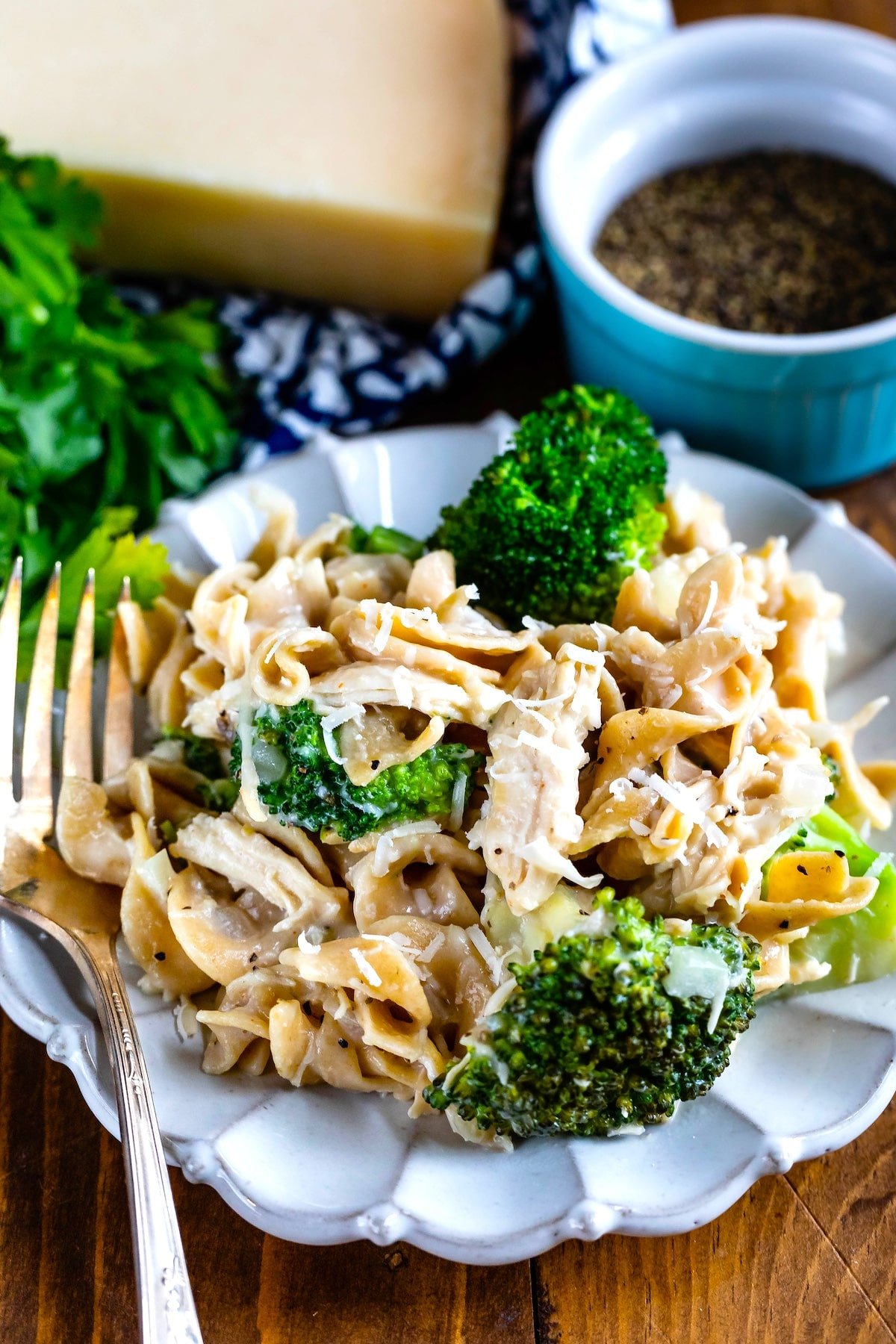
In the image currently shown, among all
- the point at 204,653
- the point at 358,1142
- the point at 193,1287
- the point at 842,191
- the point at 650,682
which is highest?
the point at 842,191

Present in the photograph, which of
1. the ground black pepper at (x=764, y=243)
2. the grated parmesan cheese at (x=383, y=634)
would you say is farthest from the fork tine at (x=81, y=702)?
the ground black pepper at (x=764, y=243)

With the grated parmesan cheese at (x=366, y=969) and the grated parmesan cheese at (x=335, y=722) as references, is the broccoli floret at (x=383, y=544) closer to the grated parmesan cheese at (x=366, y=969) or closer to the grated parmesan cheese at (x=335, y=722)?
the grated parmesan cheese at (x=335, y=722)

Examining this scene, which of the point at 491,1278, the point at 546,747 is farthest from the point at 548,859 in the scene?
the point at 491,1278

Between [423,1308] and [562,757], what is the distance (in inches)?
38.2

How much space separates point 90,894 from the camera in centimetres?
234

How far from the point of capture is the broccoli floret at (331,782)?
2098 millimetres

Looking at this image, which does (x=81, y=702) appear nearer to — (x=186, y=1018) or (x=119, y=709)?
(x=119, y=709)

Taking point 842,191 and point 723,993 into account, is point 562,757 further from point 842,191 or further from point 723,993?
point 842,191

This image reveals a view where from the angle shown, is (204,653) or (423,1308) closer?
(423,1308)

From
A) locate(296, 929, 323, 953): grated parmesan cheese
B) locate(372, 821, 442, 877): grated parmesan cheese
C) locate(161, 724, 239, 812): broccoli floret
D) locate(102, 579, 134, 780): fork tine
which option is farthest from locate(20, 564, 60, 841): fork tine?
locate(372, 821, 442, 877): grated parmesan cheese

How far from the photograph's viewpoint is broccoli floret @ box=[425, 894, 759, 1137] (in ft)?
6.07

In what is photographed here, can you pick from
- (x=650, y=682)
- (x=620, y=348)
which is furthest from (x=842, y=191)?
(x=650, y=682)

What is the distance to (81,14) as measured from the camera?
3.76 meters

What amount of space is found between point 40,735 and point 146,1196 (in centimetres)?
98
